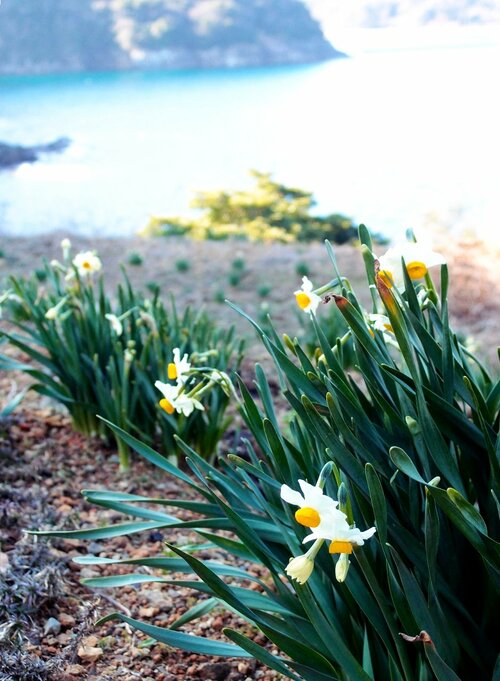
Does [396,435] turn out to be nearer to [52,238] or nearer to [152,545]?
[152,545]

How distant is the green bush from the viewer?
2.72ft

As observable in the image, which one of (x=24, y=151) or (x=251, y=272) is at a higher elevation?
(x=24, y=151)

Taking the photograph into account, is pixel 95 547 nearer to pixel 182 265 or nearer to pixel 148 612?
pixel 148 612

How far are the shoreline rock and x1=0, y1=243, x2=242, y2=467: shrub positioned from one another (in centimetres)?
958

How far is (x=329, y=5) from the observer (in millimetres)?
13695

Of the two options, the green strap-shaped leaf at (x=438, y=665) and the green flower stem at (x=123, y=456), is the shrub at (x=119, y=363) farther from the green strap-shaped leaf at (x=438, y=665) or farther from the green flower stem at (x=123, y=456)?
the green strap-shaped leaf at (x=438, y=665)

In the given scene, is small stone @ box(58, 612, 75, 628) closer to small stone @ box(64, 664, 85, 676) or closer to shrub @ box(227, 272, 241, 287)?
small stone @ box(64, 664, 85, 676)

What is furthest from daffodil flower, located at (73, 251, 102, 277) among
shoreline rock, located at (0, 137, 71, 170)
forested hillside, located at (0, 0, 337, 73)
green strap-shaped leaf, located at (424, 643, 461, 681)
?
forested hillside, located at (0, 0, 337, 73)

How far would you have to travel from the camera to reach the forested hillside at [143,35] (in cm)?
1332

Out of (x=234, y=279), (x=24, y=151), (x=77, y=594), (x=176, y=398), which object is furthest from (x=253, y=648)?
(x=24, y=151)

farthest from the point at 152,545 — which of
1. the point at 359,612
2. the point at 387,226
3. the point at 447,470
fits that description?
the point at 387,226

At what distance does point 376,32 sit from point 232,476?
1298 centimetres

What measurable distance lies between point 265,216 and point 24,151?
4.27 metres

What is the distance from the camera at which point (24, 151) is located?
1151cm
